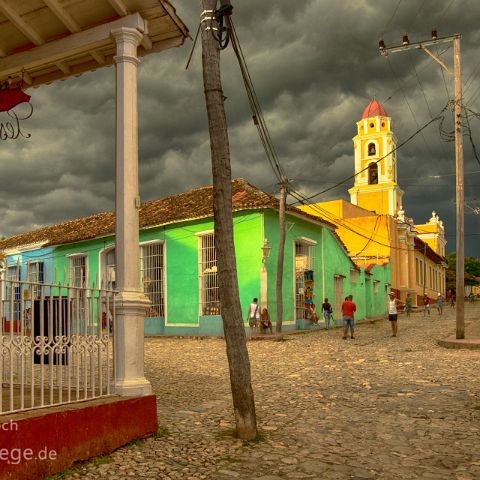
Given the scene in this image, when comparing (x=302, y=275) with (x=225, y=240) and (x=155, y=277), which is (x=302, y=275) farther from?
(x=225, y=240)

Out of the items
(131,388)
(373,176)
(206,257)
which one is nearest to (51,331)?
(131,388)

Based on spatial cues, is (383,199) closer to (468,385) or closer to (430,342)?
(430,342)

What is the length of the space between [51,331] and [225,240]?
182cm


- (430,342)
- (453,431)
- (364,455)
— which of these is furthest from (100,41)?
(430,342)

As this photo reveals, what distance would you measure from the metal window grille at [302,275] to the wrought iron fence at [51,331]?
15.4 metres

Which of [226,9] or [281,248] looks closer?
[226,9]

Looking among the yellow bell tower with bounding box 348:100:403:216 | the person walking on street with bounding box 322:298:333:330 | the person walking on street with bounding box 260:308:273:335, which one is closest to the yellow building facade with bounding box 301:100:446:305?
the yellow bell tower with bounding box 348:100:403:216

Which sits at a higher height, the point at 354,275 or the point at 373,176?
the point at 373,176

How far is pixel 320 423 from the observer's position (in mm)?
6039

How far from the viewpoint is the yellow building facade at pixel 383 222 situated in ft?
112

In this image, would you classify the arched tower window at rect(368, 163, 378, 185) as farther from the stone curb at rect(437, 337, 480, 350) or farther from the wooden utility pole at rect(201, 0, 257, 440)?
the wooden utility pole at rect(201, 0, 257, 440)

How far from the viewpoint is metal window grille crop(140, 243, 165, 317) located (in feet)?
65.9

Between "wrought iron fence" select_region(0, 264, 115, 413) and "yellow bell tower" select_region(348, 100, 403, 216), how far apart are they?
4155 cm

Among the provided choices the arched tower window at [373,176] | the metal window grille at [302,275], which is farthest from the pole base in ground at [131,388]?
the arched tower window at [373,176]
